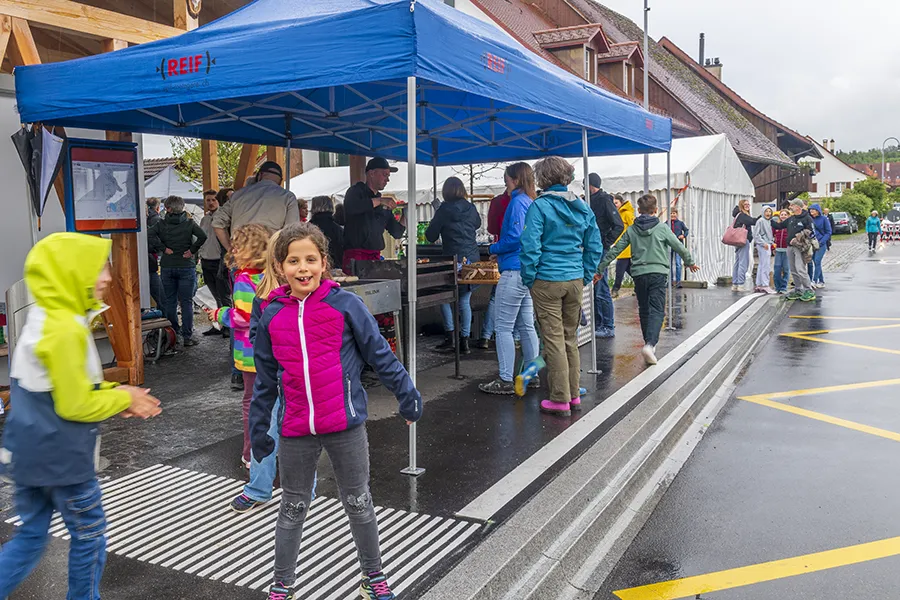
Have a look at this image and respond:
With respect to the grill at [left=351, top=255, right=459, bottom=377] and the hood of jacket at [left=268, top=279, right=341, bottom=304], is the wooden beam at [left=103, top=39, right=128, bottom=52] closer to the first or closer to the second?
the grill at [left=351, top=255, right=459, bottom=377]

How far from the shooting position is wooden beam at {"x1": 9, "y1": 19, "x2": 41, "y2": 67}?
6.61 meters

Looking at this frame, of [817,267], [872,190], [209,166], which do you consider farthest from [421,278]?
[872,190]

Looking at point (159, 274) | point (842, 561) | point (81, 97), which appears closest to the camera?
point (842, 561)

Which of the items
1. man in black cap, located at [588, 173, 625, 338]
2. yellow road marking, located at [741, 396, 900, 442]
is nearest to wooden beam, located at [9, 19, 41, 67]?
man in black cap, located at [588, 173, 625, 338]

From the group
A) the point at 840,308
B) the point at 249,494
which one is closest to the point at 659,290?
the point at 249,494

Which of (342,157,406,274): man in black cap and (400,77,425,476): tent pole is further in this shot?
(342,157,406,274): man in black cap

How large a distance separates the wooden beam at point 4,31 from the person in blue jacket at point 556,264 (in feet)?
14.9

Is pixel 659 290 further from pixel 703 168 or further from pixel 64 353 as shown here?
pixel 703 168

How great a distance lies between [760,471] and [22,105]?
6208 mm

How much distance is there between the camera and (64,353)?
270cm

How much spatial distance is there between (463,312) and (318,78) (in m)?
4.64

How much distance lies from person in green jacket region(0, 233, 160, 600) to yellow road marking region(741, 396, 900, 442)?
5775mm

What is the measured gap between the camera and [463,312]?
9.10m

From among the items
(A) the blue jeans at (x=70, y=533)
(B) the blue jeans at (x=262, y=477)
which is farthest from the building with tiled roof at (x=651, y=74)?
(A) the blue jeans at (x=70, y=533)
